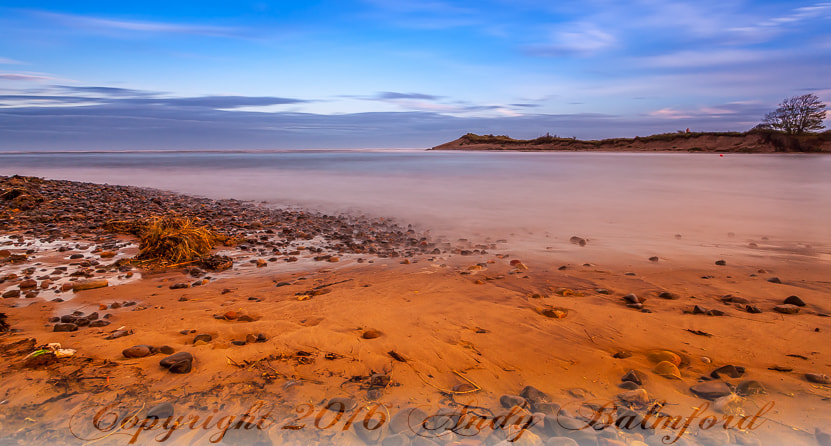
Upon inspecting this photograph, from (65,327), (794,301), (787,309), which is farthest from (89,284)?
(794,301)

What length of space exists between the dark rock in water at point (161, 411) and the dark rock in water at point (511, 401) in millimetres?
1880

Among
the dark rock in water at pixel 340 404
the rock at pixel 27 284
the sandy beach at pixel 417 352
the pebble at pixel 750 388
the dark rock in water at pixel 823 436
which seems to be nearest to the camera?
the dark rock in water at pixel 823 436

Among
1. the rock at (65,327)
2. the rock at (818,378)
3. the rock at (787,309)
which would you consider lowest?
the rock at (65,327)

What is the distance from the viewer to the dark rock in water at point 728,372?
2.72 meters

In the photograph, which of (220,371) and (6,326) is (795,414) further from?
(6,326)

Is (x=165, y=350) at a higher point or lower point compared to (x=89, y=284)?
higher

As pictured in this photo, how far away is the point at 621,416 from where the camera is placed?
7.72ft

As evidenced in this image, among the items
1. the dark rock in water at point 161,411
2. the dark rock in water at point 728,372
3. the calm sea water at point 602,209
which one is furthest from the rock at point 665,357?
the calm sea water at point 602,209

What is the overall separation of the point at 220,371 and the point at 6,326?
7.12 ft

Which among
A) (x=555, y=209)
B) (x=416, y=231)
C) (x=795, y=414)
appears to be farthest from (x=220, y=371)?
(x=555, y=209)

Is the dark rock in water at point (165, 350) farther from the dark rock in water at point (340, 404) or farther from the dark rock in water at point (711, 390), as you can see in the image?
the dark rock in water at point (711, 390)

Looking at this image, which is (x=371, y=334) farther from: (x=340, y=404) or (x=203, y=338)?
(x=203, y=338)

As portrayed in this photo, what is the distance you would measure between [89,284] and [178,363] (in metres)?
2.88

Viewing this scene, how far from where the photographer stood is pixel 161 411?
7.58 ft
